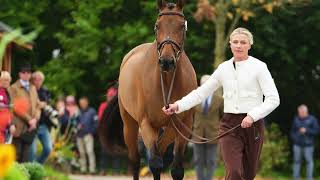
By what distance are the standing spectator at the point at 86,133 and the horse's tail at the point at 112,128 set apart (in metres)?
9.27

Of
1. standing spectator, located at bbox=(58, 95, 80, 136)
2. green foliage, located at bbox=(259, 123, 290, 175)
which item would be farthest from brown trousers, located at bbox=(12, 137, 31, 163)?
green foliage, located at bbox=(259, 123, 290, 175)

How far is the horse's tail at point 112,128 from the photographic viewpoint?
11539 mm

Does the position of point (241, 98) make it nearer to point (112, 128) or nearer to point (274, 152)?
point (112, 128)

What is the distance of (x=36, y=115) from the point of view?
13547 mm

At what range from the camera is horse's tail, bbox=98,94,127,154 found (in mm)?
11539

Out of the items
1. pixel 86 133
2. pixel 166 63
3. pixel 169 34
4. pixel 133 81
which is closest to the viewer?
pixel 166 63

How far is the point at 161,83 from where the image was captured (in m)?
8.62

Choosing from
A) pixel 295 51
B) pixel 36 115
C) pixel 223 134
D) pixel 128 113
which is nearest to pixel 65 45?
pixel 295 51

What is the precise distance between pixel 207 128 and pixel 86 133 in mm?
7656

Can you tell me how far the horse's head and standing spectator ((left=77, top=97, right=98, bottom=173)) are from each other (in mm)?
12946

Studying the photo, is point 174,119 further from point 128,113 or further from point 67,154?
point 67,154

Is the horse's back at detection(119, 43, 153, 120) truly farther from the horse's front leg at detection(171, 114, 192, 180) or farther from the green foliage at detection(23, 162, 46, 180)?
the green foliage at detection(23, 162, 46, 180)

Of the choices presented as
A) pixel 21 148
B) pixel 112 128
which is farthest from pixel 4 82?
pixel 21 148

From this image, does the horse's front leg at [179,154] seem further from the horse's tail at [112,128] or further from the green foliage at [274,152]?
the green foliage at [274,152]
